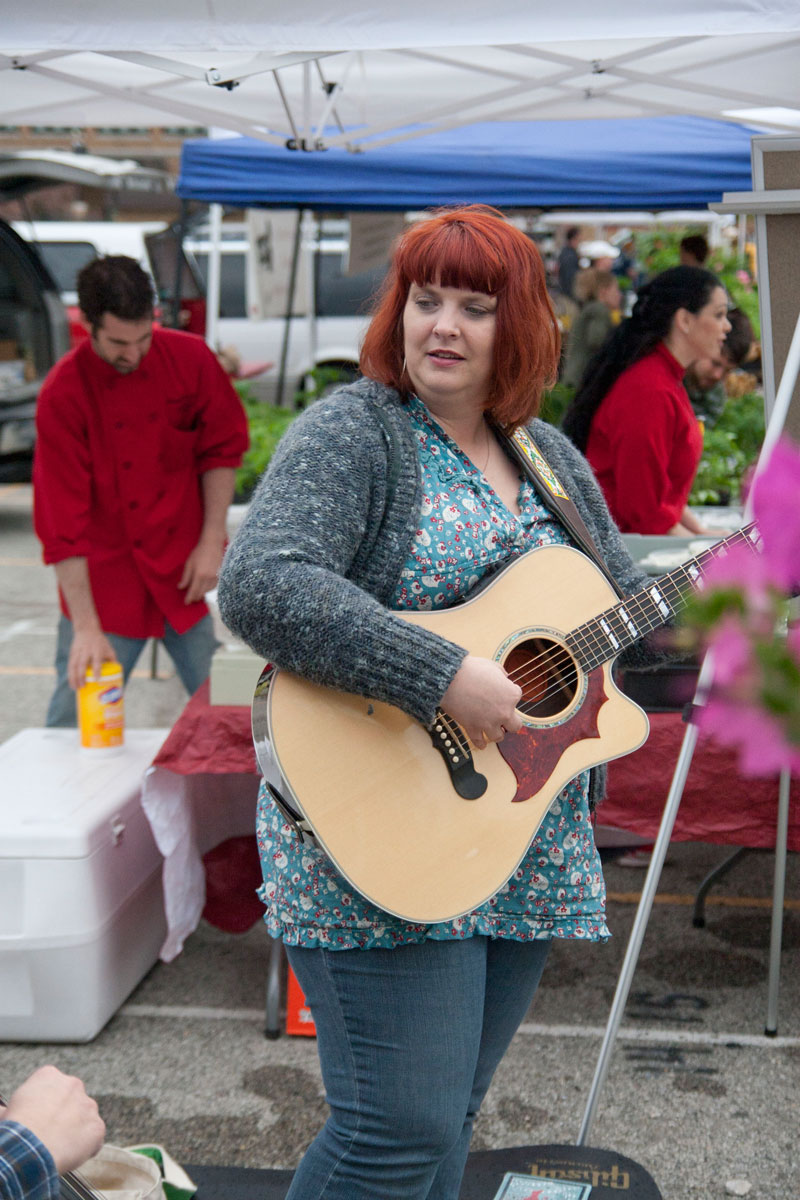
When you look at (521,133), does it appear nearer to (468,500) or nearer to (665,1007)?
(665,1007)

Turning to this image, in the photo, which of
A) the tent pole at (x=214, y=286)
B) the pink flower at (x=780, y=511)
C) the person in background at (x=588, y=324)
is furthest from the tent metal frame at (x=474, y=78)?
the tent pole at (x=214, y=286)

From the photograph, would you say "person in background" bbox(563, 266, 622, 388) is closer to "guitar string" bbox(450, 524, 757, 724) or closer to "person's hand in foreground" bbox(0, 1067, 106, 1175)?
"guitar string" bbox(450, 524, 757, 724)

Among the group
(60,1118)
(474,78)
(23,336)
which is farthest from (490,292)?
(23,336)

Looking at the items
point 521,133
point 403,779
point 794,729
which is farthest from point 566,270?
point 794,729

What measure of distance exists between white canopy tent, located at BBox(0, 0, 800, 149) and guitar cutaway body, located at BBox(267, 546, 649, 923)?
117cm

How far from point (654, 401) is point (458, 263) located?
1.96m

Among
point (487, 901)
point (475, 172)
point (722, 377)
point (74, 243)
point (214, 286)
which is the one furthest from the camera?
point (74, 243)

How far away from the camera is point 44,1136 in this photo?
4.04 feet

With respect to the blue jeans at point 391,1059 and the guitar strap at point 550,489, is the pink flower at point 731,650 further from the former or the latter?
the guitar strap at point 550,489

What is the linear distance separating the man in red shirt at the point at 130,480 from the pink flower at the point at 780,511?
9.60ft

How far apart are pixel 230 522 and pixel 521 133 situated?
8.69 ft

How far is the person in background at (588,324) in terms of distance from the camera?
8883mm

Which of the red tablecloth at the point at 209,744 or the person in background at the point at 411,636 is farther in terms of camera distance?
the red tablecloth at the point at 209,744

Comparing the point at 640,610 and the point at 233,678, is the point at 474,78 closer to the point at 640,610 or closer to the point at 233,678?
the point at 233,678
